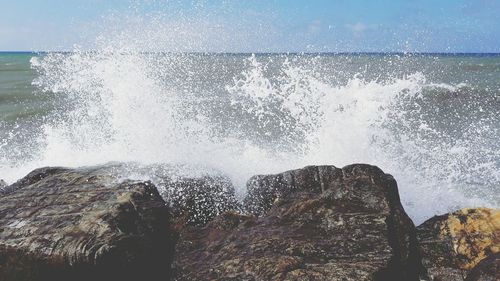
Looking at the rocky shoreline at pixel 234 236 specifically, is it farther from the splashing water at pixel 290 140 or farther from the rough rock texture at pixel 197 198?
the splashing water at pixel 290 140

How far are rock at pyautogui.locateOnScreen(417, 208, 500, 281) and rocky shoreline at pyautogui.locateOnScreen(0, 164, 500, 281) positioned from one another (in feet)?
0.03

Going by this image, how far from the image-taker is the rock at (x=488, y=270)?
3.56m

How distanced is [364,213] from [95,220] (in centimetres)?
237

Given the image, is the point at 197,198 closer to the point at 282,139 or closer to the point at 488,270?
the point at 488,270

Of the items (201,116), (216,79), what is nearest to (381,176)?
(201,116)

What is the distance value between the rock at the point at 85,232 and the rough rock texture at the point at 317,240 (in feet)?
1.14

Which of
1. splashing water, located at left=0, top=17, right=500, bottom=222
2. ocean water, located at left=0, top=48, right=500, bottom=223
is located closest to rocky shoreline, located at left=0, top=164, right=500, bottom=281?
ocean water, located at left=0, top=48, right=500, bottom=223

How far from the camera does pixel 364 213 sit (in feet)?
13.6

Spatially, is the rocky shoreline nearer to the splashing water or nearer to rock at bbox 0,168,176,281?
rock at bbox 0,168,176,281

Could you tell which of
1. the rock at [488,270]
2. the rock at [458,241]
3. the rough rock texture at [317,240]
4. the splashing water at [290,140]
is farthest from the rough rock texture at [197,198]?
the rock at [488,270]

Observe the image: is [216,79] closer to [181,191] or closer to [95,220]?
[181,191]

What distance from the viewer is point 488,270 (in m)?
3.63

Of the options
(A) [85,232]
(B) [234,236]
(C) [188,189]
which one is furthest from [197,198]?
(A) [85,232]

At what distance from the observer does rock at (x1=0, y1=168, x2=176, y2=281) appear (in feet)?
11.2
